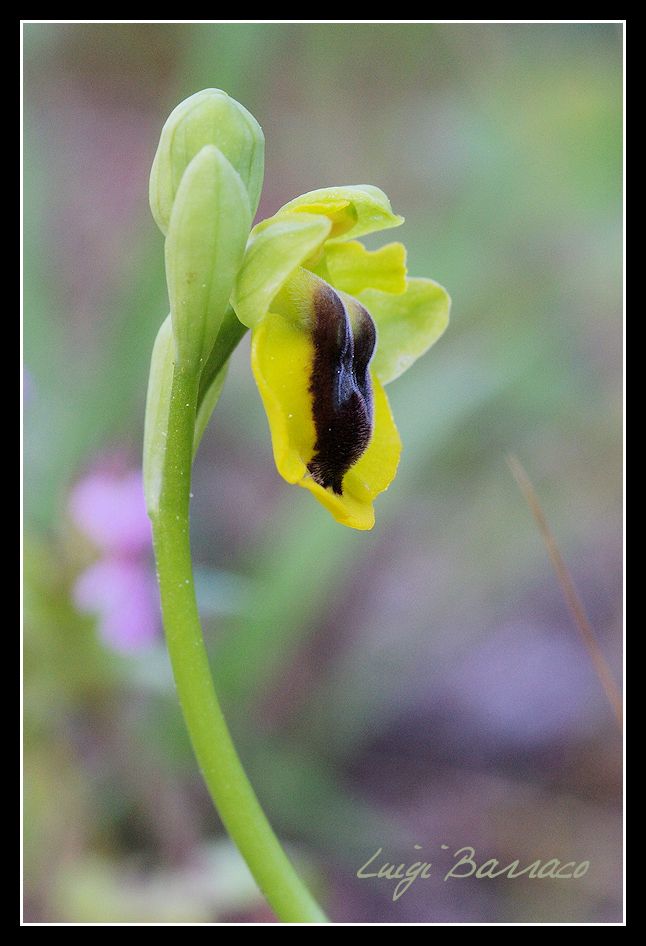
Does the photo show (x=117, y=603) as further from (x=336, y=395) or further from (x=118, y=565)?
(x=336, y=395)

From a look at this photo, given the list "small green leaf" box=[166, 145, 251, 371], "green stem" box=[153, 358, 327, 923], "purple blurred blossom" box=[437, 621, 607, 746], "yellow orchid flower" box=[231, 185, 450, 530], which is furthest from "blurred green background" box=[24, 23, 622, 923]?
"small green leaf" box=[166, 145, 251, 371]

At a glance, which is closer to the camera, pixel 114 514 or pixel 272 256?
pixel 272 256

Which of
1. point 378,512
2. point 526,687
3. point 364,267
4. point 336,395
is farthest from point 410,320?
point 526,687

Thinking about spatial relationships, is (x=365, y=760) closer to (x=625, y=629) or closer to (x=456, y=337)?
(x=625, y=629)

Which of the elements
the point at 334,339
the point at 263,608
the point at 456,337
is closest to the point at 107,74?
the point at 456,337

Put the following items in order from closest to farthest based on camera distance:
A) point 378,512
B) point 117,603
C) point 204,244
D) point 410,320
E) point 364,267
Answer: point 204,244, point 364,267, point 410,320, point 117,603, point 378,512

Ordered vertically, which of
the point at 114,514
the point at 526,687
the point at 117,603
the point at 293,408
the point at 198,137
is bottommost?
the point at 526,687
